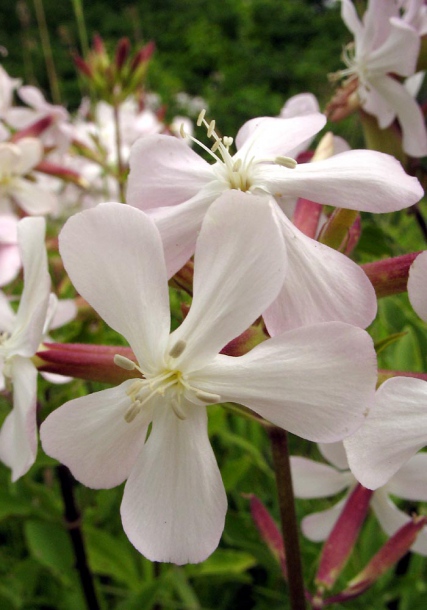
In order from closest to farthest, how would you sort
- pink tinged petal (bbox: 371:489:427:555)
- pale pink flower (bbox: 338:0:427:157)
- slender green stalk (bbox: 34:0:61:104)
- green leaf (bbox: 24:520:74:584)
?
pink tinged petal (bbox: 371:489:427:555) → pale pink flower (bbox: 338:0:427:157) → green leaf (bbox: 24:520:74:584) → slender green stalk (bbox: 34:0:61:104)

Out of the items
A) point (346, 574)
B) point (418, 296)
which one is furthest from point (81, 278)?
point (346, 574)

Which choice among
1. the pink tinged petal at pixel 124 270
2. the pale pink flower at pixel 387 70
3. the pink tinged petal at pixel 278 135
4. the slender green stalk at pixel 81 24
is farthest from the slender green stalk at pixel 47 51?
the pink tinged petal at pixel 124 270

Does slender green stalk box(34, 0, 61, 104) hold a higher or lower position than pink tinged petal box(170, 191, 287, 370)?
lower


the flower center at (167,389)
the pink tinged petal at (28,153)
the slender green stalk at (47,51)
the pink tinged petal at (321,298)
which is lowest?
the slender green stalk at (47,51)

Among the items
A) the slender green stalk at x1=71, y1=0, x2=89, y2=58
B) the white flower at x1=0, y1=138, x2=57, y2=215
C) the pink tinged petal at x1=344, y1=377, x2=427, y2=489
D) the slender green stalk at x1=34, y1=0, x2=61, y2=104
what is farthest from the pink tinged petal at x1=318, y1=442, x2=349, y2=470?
the slender green stalk at x1=34, y1=0, x2=61, y2=104

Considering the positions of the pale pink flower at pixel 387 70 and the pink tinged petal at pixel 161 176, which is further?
the pale pink flower at pixel 387 70

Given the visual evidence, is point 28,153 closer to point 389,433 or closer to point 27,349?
point 27,349

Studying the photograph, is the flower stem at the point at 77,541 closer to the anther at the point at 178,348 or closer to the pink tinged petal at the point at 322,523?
the pink tinged petal at the point at 322,523

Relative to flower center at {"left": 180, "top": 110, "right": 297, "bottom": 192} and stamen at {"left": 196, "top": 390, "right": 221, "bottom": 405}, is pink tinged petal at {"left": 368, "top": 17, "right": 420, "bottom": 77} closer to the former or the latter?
flower center at {"left": 180, "top": 110, "right": 297, "bottom": 192}
